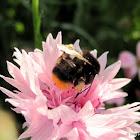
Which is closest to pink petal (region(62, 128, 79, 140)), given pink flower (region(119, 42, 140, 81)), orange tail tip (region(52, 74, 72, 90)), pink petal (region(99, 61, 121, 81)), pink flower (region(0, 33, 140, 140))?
pink flower (region(0, 33, 140, 140))

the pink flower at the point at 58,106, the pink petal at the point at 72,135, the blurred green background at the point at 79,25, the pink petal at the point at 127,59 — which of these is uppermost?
the blurred green background at the point at 79,25

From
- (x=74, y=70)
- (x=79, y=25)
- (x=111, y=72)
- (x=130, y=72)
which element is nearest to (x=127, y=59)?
(x=130, y=72)

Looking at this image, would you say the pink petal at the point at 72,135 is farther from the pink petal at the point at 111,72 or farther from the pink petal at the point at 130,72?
the pink petal at the point at 130,72

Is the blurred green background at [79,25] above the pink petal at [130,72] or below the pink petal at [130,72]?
above

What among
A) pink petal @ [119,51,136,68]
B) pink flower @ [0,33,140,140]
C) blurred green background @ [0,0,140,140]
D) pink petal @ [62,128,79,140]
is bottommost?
pink petal @ [62,128,79,140]

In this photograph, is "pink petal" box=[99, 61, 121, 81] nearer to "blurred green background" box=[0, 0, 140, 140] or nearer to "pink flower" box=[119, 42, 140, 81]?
"blurred green background" box=[0, 0, 140, 140]

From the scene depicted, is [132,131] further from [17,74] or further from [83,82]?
[17,74]

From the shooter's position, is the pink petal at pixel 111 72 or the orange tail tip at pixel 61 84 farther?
the pink petal at pixel 111 72

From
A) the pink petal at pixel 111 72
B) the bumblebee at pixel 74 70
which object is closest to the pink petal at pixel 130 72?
the pink petal at pixel 111 72
